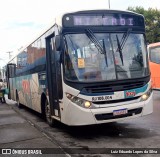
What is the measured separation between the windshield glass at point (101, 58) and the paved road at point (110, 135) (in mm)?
1522

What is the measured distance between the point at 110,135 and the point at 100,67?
6.30 ft

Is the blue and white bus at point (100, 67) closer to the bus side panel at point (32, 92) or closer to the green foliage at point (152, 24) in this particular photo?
the bus side panel at point (32, 92)

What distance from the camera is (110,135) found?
8.56 metres

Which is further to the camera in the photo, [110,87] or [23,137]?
[23,137]

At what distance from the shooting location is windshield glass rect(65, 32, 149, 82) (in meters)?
7.82

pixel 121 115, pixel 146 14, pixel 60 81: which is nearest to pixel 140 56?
pixel 121 115

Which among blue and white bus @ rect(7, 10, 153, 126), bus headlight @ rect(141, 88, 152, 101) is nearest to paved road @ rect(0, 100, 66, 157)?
blue and white bus @ rect(7, 10, 153, 126)

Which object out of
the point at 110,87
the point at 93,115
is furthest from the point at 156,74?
the point at 93,115

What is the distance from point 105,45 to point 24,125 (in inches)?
183

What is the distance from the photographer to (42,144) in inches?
308

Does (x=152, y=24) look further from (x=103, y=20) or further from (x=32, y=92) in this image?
(x=103, y=20)

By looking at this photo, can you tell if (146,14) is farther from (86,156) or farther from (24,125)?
(86,156)

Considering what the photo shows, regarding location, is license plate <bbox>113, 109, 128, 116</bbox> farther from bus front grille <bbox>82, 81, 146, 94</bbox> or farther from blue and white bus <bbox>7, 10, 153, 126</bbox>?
bus front grille <bbox>82, 81, 146, 94</bbox>

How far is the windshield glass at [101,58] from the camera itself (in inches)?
308
